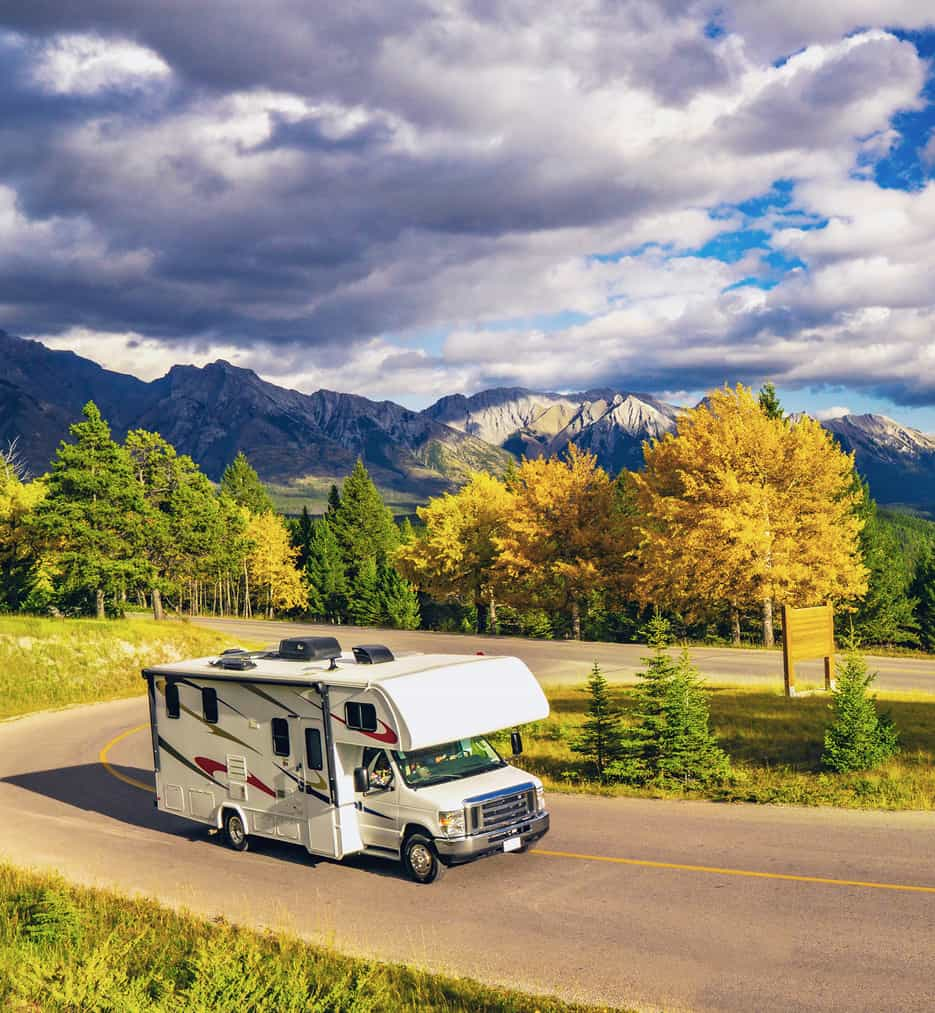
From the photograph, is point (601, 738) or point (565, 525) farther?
point (565, 525)

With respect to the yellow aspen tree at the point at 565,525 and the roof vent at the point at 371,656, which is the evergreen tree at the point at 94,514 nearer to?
the yellow aspen tree at the point at 565,525

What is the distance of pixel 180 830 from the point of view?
18000 mm

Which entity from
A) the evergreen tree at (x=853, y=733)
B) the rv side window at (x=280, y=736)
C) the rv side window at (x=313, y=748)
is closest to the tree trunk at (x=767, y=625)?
the evergreen tree at (x=853, y=733)

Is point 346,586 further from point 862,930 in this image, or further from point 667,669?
point 862,930

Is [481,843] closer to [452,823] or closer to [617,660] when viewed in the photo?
[452,823]

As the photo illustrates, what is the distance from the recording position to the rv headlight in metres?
13.0

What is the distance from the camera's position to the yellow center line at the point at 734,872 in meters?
12.1

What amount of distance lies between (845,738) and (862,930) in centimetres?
845

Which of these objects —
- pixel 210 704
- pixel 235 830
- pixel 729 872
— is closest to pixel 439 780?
pixel 729 872

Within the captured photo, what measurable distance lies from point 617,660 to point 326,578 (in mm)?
53980

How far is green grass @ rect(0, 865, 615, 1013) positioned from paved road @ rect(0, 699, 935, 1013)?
0.67 meters

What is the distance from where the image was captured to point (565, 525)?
1941 inches

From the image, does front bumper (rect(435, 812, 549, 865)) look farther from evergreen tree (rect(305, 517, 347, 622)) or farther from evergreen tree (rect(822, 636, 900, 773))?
evergreen tree (rect(305, 517, 347, 622))

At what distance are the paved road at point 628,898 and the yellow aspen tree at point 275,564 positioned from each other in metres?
70.7
